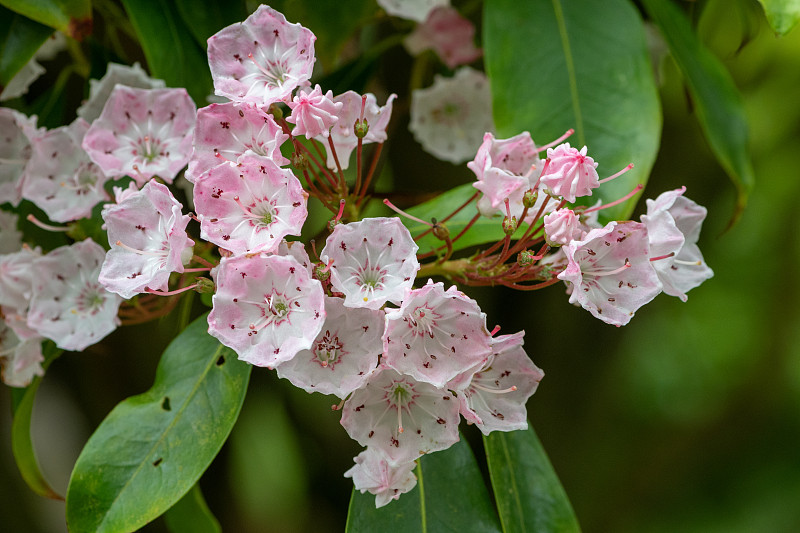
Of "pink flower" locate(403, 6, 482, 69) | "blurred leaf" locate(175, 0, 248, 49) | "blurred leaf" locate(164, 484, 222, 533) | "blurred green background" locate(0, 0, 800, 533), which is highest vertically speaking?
"blurred leaf" locate(175, 0, 248, 49)

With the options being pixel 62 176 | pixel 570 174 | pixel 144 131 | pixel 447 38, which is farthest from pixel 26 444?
pixel 447 38

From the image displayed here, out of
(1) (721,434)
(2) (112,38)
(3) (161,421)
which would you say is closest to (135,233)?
(3) (161,421)

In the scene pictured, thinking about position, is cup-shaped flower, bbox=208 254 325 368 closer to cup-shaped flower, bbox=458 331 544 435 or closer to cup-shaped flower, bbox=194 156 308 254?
cup-shaped flower, bbox=194 156 308 254

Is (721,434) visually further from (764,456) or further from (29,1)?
(29,1)

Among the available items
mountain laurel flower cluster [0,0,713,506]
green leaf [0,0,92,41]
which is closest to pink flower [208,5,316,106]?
mountain laurel flower cluster [0,0,713,506]

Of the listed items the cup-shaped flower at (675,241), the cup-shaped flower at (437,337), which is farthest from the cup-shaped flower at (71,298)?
the cup-shaped flower at (675,241)

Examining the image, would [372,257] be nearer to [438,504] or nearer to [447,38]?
[438,504]
